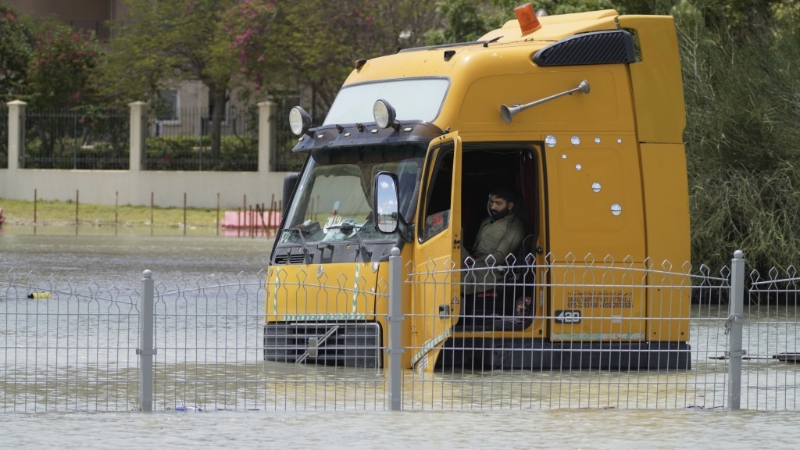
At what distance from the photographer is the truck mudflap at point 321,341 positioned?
1188 centimetres

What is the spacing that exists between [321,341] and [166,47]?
34.7 meters

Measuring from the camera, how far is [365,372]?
11211 mm

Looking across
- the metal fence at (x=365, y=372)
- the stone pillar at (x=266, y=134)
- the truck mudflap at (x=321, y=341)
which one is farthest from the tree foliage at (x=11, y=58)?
the truck mudflap at (x=321, y=341)

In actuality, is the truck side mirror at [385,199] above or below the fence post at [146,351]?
above

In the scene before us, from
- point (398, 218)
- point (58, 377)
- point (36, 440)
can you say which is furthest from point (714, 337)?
point (36, 440)

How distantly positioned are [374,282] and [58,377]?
8.71ft

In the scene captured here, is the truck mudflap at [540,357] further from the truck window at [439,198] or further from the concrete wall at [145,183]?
the concrete wall at [145,183]

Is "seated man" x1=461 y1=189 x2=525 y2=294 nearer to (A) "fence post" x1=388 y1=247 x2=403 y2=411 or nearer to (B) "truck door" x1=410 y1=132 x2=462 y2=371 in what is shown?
(B) "truck door" x1=410 y1=132 x2=462 y2=371

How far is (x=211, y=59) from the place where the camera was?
44.2 m

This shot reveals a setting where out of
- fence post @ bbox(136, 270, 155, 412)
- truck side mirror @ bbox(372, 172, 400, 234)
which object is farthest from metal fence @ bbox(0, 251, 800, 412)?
truck side mirror @ bbox(372, 172, 400, 234)

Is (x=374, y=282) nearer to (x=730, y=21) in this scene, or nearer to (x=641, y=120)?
(x=641, y=120)

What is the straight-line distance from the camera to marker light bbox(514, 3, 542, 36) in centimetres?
1328

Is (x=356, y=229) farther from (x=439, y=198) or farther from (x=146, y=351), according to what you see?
(x=146, y=351)

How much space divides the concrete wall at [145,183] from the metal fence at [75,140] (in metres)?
0.48
